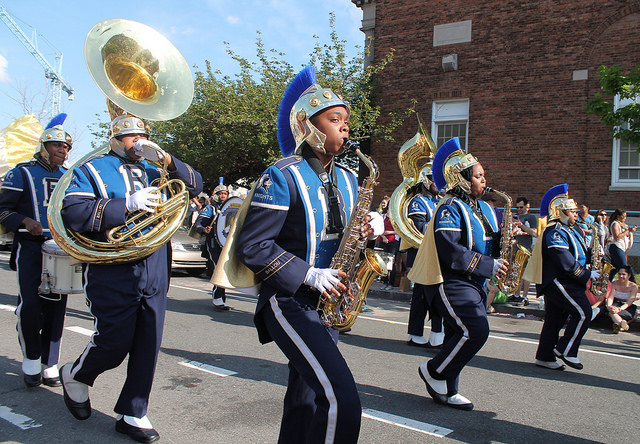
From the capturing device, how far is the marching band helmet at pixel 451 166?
482 cm

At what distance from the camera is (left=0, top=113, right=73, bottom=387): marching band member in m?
4.56

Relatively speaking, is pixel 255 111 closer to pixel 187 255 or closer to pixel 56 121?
pixel 187 255

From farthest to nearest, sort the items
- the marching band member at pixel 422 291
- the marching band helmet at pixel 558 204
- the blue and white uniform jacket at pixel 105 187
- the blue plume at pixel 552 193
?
the marching band member at pixel 422 291 → the blue plume at pixel 552 193 → the marching band helmet at pixel 558 204 → the blue and white uniform jacket at pixel 105 187

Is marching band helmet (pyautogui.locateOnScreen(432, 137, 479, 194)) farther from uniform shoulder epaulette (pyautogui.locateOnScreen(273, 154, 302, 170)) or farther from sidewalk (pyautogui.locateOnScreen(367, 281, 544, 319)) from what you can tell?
sidewalk (pyautogui.locateOnScreen(367, 281, 544, 319))

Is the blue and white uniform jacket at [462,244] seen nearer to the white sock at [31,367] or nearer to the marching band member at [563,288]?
the marching band member at [563,288]

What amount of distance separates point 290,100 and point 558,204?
4.19m

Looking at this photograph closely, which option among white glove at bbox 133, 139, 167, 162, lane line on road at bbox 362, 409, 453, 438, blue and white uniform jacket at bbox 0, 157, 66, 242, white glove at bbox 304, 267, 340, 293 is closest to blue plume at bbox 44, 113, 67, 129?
blue and white uniform jacket at bbox 0, 157, 66, 242

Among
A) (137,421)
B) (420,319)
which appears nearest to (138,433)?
(137,421)

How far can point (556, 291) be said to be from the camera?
601 centimetres

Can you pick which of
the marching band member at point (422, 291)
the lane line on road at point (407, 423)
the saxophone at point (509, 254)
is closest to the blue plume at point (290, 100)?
the lane line on road at point (407, 423)

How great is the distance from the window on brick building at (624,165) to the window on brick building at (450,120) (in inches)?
158

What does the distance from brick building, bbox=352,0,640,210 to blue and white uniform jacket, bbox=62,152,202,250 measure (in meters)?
13.4

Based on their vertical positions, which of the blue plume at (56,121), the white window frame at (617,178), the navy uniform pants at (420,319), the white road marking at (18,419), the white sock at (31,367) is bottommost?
the white road marking at (18,419)

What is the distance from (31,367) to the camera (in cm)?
457
